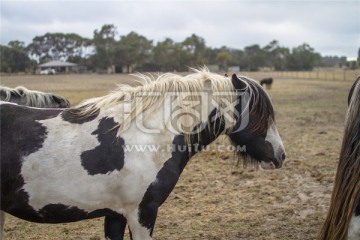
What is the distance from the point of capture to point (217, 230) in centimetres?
441

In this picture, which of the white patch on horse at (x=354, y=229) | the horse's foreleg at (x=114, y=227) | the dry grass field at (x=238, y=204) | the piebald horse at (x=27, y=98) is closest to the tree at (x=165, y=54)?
the dry grass field at (x=238, y=204)

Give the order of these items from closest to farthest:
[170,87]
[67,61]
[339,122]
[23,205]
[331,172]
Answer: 1. [23,205]
2. [170,87]
3. [331,172]
4. [339,122]
5. [67,61]

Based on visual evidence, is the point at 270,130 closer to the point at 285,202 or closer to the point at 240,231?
the point at 240,231

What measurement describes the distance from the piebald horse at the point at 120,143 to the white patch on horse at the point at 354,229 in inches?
35.3

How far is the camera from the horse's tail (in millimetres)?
2488

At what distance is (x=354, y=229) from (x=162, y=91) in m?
1.76

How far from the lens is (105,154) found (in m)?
2.66

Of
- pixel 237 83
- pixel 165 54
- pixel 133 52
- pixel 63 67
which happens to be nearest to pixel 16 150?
pixel 237 83

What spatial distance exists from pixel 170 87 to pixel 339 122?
36.6 ft

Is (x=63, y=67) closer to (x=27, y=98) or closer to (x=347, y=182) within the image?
(x=27, y=98)

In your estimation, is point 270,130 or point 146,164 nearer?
point 146,164

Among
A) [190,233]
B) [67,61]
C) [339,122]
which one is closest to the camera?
[190,233]

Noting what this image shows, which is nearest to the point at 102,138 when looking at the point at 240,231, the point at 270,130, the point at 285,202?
the point at 270,130

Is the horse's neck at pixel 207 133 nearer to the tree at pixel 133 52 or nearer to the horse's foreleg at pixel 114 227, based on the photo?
the horse's foreleg at pixel 114 227
